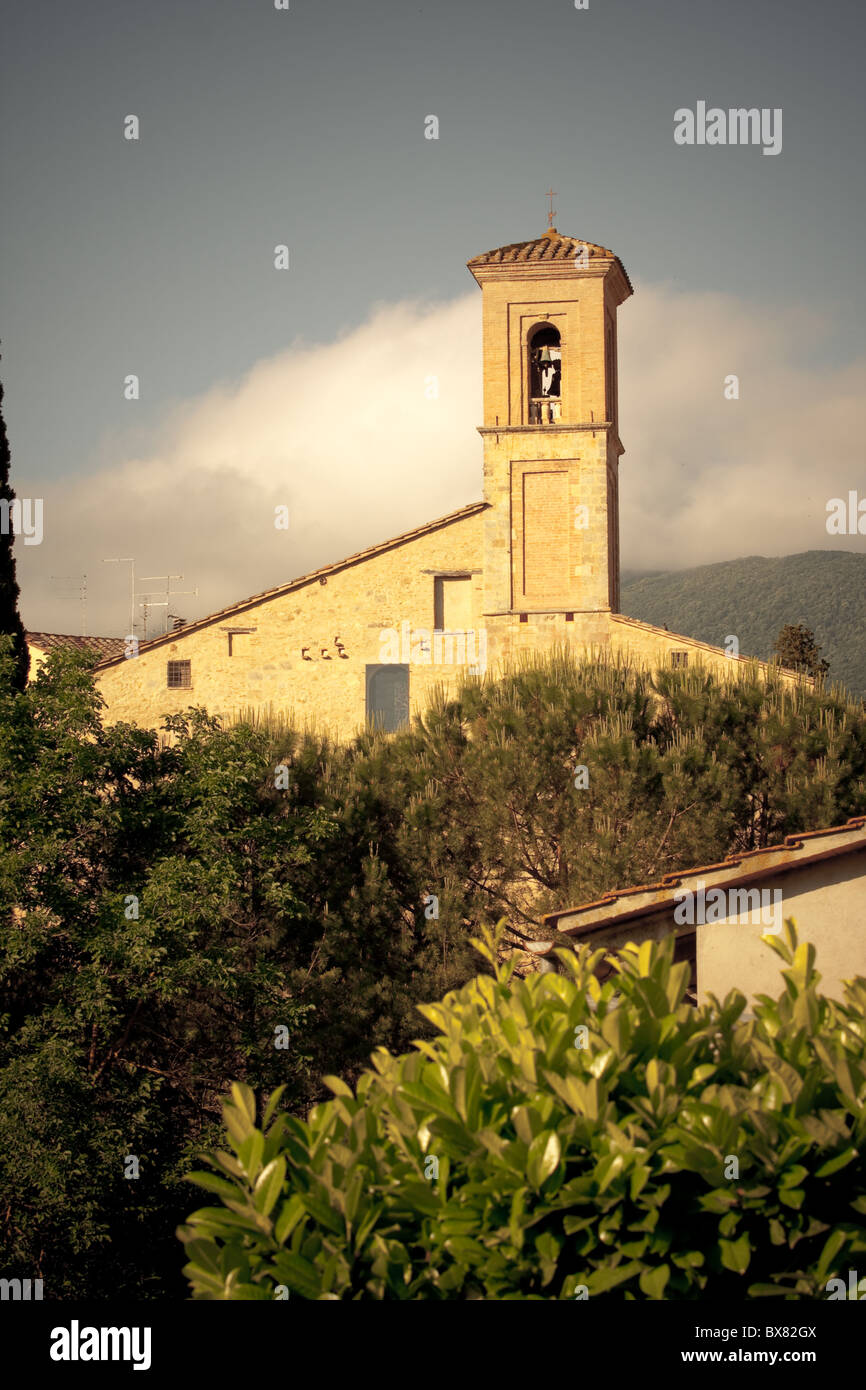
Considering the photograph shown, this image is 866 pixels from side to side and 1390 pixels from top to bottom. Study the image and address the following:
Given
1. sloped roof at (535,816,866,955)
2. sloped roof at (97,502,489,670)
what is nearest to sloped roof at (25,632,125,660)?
sloped roof at (97,502,489,670)

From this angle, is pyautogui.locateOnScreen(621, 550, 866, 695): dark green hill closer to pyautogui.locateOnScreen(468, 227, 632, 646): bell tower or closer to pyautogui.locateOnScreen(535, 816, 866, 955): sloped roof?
pyautogui.locateOnScreen(468, 227, 632, 646): bell tower

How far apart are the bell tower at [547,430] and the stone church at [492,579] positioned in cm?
3

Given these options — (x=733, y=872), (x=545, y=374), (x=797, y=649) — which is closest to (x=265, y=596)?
(x=545, y=374)

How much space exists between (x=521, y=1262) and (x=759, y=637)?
518 ft

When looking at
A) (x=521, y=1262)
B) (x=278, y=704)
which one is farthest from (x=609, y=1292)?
(x=278, y=704)

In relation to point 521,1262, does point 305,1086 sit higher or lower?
lower

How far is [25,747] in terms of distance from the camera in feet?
42.4

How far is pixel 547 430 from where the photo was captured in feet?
92.4

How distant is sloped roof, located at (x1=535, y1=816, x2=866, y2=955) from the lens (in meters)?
9.35

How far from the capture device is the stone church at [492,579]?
2673cm

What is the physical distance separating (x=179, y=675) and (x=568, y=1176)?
24057 mm

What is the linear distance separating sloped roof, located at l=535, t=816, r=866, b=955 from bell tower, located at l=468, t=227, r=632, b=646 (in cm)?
1765

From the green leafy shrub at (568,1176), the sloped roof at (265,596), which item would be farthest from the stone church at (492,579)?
the green leafy shrub at (568,1176)
